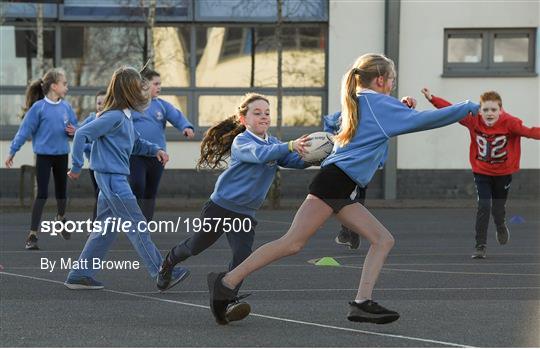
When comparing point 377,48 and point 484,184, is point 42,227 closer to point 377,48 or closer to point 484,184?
point 484,184

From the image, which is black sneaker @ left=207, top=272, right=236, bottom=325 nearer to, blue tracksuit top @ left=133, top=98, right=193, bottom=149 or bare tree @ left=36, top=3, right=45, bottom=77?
blue tracksuit top @ left=133, top=98, right=193, bottom=149

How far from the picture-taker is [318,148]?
7.75 metres

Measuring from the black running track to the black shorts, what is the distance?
0.80 m

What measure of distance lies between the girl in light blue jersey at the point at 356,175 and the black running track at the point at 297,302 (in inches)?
14.0

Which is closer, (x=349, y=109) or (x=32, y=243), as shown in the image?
(x=349, y=109)

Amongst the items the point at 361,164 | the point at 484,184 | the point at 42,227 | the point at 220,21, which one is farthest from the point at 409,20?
the point at 361,164

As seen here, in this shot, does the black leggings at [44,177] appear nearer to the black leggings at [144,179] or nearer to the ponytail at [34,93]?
the ponytail at [34,93]

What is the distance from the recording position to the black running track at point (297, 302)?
23.9 feet

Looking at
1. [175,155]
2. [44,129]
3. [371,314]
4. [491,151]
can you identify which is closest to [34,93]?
[44,129]

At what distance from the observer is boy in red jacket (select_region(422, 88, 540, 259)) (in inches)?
476

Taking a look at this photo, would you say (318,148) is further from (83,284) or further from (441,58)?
(441,58)

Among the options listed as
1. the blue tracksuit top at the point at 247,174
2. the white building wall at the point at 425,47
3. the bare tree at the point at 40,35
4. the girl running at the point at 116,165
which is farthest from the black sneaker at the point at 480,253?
the bare tree at the point at 40,35

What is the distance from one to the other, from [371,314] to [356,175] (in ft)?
2.84

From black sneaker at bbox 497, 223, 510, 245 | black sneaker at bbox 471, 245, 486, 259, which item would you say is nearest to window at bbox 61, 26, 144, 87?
black sneaker at bbox 497, 223, 510, 245
